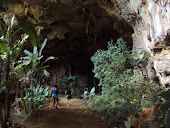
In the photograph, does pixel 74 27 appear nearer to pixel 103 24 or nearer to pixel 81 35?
pixel 81 35

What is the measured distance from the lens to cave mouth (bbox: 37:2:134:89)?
9625 millimetres

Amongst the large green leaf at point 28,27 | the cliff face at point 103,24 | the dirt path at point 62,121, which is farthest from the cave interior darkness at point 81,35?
the dirt path at point 62,121

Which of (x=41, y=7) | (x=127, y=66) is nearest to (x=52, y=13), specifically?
(x=41, y=7)

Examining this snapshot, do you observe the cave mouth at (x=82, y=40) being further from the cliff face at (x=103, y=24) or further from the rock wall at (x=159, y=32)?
the rock wall at (x=159, y=32)

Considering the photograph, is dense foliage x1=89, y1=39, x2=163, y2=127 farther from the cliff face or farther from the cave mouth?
the cave mouth

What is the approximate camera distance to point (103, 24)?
1062cm

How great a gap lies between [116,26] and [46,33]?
19.2 ft

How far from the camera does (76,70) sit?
1794cm

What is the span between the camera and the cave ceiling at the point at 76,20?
8.40 meters

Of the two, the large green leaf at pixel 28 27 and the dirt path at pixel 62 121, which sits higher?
the large green leaf at pixel 28 27

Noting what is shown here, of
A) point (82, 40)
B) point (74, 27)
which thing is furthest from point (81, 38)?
point (74, 27)

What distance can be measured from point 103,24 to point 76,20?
218 centimetres

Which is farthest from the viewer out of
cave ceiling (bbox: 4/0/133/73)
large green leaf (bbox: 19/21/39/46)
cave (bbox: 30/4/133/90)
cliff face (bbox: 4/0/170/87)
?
cave (bbox: 30/4/133/90)

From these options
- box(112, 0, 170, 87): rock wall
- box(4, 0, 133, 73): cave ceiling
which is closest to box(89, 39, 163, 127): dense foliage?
box(112, 0, 170, 87): rock wall
